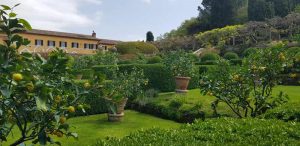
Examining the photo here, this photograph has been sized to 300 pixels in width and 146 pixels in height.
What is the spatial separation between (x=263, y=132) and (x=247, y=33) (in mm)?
38625

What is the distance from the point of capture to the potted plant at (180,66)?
15555 mm

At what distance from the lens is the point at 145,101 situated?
14586 millimetres

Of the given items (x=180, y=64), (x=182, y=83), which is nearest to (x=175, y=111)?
A: (x=182, y=83)

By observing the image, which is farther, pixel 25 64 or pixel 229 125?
pixel 229 125

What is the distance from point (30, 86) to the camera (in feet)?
7.73

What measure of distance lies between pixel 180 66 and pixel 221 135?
1102cm

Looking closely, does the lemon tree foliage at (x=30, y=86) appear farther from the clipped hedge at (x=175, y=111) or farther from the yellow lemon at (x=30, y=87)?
the clipped hedge at (x=175, y=111)

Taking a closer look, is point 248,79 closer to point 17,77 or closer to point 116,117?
point 116,117

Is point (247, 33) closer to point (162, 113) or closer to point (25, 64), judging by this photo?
point (162, 113)

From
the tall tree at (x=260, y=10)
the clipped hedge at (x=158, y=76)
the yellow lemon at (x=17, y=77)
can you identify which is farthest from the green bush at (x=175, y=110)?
the tall tree at (x=260, y=10)

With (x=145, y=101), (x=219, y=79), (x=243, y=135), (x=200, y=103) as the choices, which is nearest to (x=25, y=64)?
(x=243, y=135)

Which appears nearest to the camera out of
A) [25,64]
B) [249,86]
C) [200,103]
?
[25,64]

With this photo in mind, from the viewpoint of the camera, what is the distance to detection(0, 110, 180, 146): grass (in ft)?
31.5


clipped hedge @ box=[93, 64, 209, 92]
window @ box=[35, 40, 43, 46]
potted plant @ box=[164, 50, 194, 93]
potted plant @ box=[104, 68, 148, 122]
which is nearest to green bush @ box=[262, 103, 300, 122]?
potted plant @ box=[104, 68, 148, 122]
